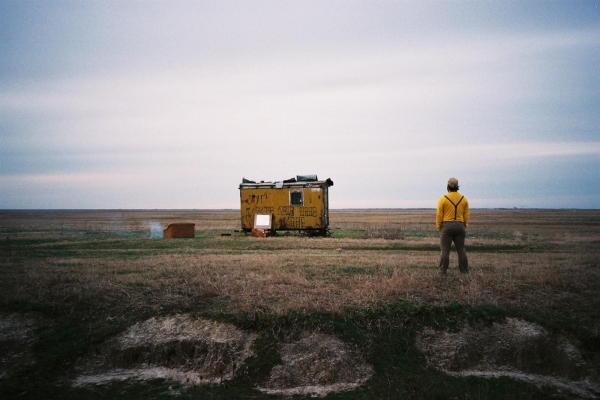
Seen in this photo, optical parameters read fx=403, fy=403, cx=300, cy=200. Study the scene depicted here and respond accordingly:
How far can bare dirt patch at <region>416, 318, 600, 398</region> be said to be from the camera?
21.2 feet

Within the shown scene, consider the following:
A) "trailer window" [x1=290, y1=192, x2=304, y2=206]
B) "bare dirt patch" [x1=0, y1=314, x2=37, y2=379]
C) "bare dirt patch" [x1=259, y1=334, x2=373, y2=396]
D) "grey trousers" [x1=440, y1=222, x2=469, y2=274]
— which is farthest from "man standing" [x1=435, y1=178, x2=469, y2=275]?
"trailer window" [x1=290, y1=192, x2=304, y2=206]

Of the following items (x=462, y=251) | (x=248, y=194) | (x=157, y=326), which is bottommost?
(x=157, y=326)

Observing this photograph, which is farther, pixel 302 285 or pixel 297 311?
pixel 302 285

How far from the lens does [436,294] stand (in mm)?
8539

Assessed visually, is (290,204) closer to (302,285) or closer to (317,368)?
(302,285)

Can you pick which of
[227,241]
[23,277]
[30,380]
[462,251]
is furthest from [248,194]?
[30,380]

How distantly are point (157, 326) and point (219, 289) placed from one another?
179cm

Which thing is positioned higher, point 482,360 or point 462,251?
point 462,251

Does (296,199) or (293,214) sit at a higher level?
(296,199)

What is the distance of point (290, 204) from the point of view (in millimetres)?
26766

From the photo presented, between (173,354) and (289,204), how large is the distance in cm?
1980

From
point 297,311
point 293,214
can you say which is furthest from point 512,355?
point 293,214

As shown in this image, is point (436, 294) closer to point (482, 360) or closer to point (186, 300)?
point (482, 360)

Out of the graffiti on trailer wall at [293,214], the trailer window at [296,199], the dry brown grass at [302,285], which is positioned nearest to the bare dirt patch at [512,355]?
the dry brown grass at [302,285]
